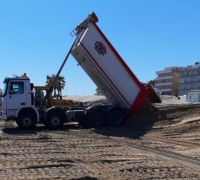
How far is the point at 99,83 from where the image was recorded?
20812 millimetres

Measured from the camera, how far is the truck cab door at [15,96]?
18766 millimetres

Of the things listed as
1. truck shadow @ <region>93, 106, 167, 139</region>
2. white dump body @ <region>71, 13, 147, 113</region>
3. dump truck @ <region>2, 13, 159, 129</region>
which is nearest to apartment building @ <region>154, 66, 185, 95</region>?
truck shadow @ <region>93, 106, 167, 139</region>

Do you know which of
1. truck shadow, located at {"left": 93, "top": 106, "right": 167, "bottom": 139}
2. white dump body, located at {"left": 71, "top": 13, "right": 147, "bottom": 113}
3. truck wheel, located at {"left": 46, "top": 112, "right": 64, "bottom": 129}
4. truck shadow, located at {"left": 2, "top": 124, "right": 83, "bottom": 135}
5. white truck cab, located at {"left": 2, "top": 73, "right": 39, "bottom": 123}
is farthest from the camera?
truck wheel, located at {"left": 46, "top": 112, "right": 64, "bottom": 129}

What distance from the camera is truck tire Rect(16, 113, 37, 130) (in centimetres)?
1892

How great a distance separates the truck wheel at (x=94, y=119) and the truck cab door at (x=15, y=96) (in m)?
3.79

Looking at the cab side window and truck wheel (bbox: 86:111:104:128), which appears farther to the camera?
truck wheel (bbox: 86:111:104:128)

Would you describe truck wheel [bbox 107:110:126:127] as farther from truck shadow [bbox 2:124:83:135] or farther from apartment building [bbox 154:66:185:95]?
apartment building [bbox 154:66:185:95]

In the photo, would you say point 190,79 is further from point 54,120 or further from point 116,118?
point 54,120

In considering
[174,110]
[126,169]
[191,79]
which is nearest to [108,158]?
[126,169]

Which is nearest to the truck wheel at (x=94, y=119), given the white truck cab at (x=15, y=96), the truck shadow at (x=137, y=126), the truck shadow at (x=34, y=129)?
the truck shadow at (x=137, y=126)

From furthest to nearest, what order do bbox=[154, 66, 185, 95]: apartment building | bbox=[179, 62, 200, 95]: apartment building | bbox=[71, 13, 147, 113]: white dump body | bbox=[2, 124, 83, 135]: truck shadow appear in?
bbox=[154, 66, 185, 95]: apartment building → bbox=[179, 62, 200, 95]: apartment building → bbox=[71, 13, 147, 113]: white dump body → bbox=[2, 124, 83, 135]: truck shadow

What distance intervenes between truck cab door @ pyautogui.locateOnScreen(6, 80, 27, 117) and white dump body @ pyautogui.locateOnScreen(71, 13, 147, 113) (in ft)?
11.6

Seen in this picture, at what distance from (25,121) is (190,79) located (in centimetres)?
8826

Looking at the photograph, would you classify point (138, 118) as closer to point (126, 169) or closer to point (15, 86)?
point (15, 86)
